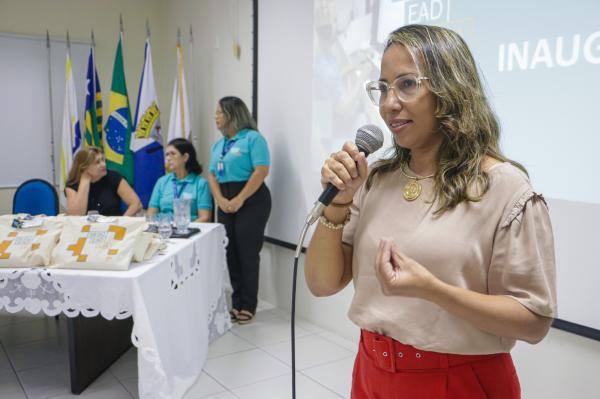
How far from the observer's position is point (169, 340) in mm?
2336

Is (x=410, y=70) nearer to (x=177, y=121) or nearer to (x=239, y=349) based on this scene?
(x=239, y=349)

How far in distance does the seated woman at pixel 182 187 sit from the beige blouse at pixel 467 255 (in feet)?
9.13

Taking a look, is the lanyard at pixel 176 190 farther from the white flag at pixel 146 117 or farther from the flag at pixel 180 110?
the white flag at pixel 146 117

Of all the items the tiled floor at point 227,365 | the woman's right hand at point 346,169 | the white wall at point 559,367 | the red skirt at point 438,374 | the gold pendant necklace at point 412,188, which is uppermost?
the woman's right hand at point 346,169

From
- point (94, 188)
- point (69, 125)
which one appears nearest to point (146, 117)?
point (69, 125)

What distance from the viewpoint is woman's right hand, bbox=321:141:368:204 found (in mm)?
888

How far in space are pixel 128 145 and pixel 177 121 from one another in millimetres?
520

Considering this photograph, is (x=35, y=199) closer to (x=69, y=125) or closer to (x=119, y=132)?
(x=119, y=132)

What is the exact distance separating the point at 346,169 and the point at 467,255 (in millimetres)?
242

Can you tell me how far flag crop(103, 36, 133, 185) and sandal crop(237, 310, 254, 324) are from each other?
1888 millimetres

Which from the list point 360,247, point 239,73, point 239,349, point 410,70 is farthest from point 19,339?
point 410,70

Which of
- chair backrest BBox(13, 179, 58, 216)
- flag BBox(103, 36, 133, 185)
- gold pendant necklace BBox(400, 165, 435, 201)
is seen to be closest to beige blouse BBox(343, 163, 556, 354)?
gold pendant necklace BBox(400, 165, 435, 201)

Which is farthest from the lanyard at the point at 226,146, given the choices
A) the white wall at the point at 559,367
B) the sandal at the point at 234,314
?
the white wall at the point at 559,367

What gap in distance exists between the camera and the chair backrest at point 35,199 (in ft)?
11.8
